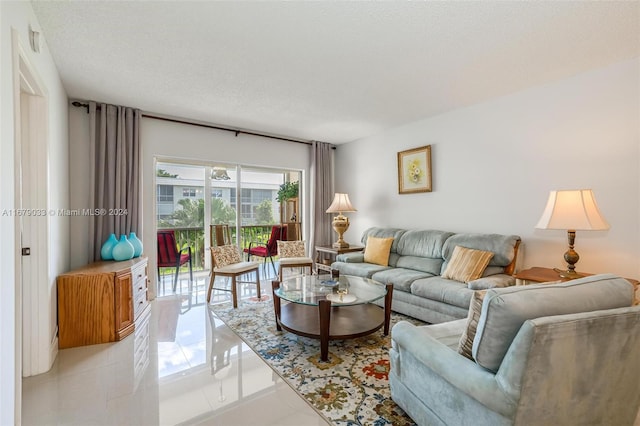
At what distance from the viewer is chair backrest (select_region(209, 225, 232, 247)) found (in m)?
4.14

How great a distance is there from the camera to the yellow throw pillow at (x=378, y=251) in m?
4.15

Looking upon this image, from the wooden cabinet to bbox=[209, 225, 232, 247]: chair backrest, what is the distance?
130cm

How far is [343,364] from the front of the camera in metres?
2.34

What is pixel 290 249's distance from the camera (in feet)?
15.5

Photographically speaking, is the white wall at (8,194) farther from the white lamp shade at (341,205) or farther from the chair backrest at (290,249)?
the white lamp shade at (341,205)

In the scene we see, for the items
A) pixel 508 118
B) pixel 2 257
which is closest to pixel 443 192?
pixel 508 118

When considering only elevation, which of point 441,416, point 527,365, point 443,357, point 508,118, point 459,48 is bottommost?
point 441,416

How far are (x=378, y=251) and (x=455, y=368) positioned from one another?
9.43 feet

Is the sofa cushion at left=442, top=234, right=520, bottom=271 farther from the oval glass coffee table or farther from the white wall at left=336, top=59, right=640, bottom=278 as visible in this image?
the oval glass coffee table

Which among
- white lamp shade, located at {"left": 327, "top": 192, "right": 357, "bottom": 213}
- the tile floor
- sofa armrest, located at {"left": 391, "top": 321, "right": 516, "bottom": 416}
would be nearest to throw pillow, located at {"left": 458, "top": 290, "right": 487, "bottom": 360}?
sofa armrest, located at {"left": 391, "top": 321, "right": 516, "bottom": 416}

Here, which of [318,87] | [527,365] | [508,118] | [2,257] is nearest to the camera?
[527,365]

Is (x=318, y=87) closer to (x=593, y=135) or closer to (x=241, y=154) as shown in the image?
(x=241, y=154)

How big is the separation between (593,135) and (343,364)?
310 centimetres

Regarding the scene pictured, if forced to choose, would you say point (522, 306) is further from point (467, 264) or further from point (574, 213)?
point (467, 264)
